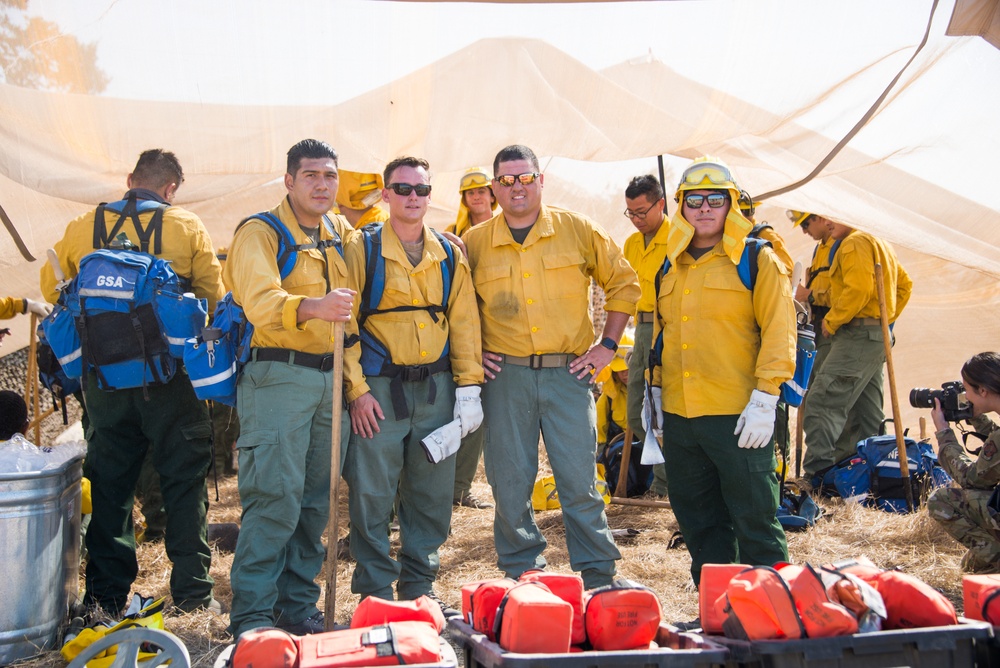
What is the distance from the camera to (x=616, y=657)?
2.62m

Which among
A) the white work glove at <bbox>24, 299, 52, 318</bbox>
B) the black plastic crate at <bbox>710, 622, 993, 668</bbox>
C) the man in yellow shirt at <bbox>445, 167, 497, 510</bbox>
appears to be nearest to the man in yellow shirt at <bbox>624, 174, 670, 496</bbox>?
the man in yellow shirt at <bbox>445, 167, 497, 510</bbox>

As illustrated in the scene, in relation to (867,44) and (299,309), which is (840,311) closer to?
(867,44)

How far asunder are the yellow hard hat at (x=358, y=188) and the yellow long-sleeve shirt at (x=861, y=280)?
144 inches

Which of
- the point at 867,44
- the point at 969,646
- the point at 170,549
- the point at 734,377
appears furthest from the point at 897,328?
the point at 170,549

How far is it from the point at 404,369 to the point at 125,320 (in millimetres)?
1408

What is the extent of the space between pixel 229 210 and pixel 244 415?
448 cm

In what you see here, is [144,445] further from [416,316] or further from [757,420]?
[757,420]

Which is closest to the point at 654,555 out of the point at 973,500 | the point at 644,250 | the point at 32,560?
the point at 973,500

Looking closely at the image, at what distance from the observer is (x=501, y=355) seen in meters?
4.56

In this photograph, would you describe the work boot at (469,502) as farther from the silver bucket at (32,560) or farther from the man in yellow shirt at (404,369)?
the silver bucket at (32,560)

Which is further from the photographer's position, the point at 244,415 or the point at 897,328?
the point at 897,328

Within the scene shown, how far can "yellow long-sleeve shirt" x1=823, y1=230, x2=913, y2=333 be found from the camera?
22.3 ft

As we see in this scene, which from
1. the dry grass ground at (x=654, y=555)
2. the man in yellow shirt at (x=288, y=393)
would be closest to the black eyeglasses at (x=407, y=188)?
the man in yellow shirt at (x=288, y=393)

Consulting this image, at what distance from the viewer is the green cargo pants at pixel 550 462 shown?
4.42 m
